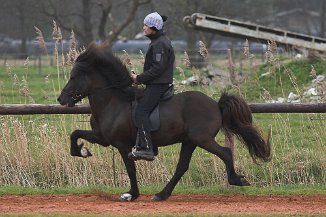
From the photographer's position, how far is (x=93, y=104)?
1094 centimetres

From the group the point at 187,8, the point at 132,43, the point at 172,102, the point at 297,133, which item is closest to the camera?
the point at 172,102

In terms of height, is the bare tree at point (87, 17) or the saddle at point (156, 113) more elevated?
the bare tree at point (87, 17)

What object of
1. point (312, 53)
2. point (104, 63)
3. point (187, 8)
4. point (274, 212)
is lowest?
point (274, 212)

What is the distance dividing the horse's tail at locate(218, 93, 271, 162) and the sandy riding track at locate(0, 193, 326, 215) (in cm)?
65

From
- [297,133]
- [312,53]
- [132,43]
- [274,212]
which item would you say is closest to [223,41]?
[132,43]

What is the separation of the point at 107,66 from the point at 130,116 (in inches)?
28.3

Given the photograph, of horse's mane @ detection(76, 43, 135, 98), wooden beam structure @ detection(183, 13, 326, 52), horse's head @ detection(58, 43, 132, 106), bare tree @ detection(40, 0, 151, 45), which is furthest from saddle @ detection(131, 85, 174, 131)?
bare tree @ detection(40, 0, 151, 45)

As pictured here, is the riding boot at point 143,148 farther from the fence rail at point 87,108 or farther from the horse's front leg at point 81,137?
the fence rail at point 87,108

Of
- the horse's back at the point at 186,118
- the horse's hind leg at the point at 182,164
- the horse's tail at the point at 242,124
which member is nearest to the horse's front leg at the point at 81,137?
the horse's back at the point at 186,118

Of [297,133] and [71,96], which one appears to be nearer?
[71,96]

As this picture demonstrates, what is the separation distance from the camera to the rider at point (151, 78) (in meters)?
10.5

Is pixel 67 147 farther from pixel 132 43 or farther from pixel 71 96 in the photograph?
pixel 132 43

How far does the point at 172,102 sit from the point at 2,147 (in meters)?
3.12

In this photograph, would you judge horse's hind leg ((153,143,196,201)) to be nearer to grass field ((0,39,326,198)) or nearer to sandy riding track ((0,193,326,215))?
sandy riding track ((0,193,326,215))
